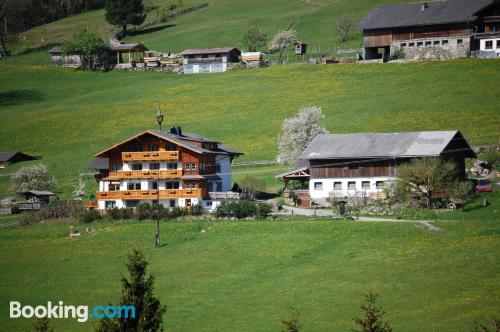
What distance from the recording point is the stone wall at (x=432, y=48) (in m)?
132

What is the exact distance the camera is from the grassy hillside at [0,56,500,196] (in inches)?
4277

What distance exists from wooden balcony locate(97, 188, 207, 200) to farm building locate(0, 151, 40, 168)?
29.5 meters

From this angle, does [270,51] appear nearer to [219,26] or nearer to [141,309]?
[219,26]

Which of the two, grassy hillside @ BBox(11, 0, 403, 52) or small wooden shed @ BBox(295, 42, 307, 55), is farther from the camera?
grassy hillside @ BBox(11, 0, 403, 52)

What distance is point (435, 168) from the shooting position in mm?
75812

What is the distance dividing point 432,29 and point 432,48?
2.99m

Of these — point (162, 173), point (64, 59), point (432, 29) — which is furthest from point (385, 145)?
point (64, 59)

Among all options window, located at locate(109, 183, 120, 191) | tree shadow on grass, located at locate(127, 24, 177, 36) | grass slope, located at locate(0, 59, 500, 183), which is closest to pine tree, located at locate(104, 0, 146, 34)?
tree shadow on grass, located at locate(127, 24, 177, 36)

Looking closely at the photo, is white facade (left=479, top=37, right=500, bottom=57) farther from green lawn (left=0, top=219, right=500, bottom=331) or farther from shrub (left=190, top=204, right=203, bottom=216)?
green lawn (left=0, top=219, right=500, bottom=331)

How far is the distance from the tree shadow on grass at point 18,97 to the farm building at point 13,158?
35.0 metres

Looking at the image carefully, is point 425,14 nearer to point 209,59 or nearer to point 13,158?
point 209,59

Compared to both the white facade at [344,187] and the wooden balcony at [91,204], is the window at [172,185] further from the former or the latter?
the white facade at [344,187]

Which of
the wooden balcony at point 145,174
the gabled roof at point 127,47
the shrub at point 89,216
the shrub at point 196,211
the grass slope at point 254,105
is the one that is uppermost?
the gabled roof at point 127,47

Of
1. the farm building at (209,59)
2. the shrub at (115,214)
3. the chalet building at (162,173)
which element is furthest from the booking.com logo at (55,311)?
the farm building at (209,59)
